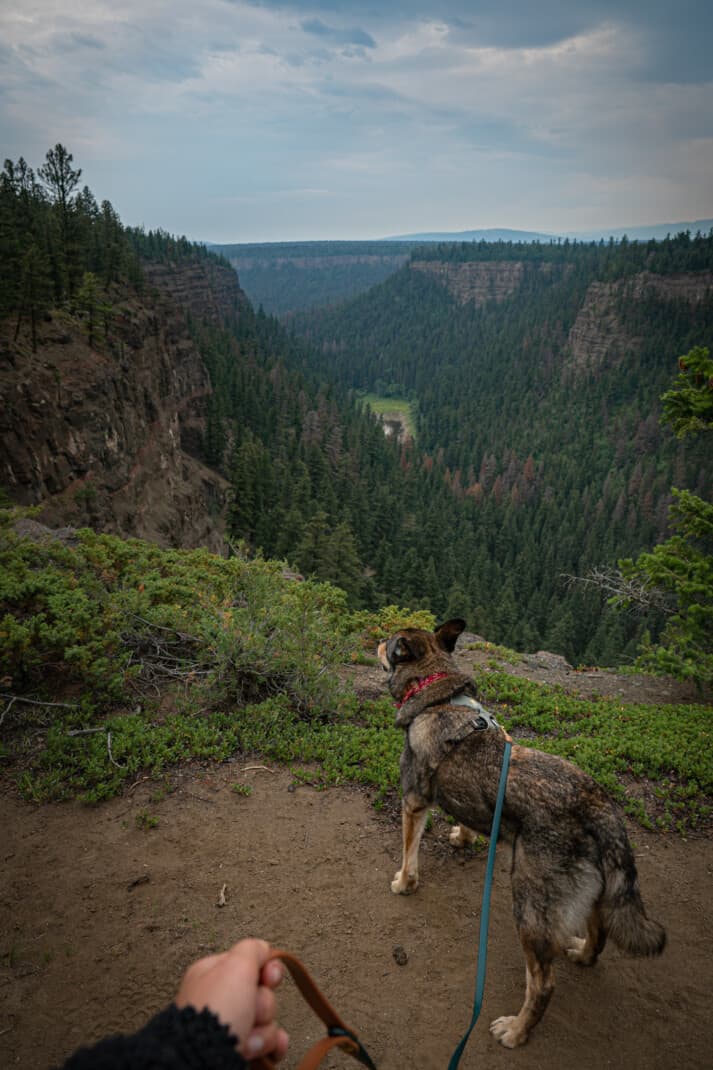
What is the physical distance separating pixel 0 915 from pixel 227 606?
4825 mm

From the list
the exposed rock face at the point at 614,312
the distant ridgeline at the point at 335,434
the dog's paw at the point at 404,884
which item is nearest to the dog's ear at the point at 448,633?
the dog's paw at the point at 404,884

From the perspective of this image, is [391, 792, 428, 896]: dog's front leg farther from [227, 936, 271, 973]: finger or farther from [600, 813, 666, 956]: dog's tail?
[227, 936, 271, 973]: finger

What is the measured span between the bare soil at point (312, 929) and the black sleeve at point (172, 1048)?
3.32 m

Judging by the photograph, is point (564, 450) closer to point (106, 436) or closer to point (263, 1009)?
point (106, 436)

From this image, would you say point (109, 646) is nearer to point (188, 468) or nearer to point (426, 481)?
point (188, 468)

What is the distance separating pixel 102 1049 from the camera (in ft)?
3.55

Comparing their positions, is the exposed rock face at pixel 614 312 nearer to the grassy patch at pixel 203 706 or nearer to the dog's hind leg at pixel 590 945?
the grassy patch at pixel 203 706

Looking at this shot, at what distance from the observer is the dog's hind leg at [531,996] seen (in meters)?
3.46

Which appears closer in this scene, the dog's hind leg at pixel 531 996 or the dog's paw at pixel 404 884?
the dog's hind leg at pixel 531 996

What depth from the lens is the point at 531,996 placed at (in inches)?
142

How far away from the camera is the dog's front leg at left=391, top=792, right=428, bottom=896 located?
4426mm

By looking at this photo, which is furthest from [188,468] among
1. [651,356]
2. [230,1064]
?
[651,356]

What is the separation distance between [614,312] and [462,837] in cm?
19218

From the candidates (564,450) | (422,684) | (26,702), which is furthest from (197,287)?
(422,684)
